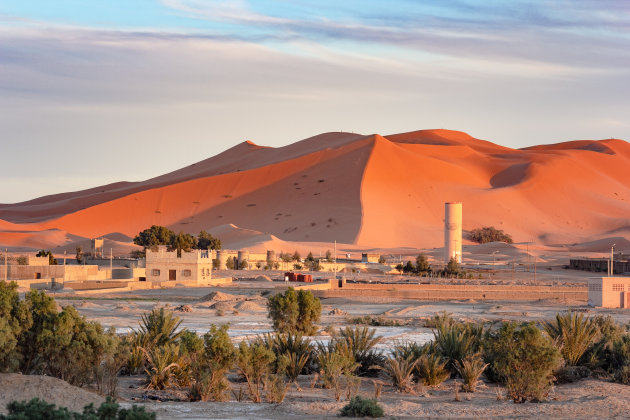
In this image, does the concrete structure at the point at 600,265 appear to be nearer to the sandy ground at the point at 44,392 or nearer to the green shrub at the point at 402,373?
the green shrub at the point at 402,373

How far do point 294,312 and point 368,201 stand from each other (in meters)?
82.4

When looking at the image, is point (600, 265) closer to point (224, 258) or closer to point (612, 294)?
point (224, 258)

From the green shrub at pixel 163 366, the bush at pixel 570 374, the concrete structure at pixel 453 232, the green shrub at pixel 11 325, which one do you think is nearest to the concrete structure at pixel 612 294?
the bush at pixel 570 374

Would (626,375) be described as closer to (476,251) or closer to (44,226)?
(476,251)

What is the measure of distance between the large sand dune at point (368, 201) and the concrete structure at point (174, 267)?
1731 inches

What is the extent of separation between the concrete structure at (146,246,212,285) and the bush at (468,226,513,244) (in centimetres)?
5879

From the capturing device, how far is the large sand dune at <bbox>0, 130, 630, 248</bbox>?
98312 mm

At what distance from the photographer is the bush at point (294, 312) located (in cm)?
1941

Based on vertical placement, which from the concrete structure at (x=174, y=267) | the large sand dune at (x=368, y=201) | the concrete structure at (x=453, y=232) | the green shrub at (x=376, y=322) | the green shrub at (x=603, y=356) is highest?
the large sand dune at (x=368, y=201)

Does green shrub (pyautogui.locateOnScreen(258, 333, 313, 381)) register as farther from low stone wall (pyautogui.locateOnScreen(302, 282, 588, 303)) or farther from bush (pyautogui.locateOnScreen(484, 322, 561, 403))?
low stone wall (pyautogui.locateOnScreen(302, 282, 588, 303))

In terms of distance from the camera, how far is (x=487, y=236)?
95.9 metres

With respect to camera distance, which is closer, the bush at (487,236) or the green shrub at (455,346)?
the green shrub at (455,346)

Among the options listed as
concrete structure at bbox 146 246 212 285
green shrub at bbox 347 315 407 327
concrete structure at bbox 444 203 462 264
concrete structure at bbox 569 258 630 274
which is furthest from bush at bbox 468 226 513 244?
green shrub at bbox 347 315 407 327

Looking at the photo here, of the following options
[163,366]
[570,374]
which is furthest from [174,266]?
[570,374]
